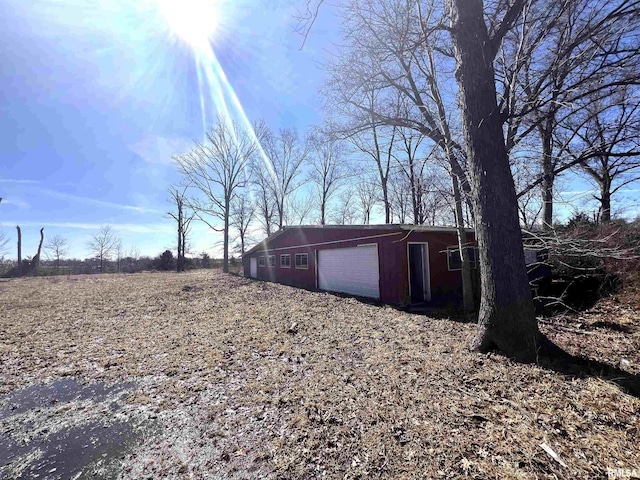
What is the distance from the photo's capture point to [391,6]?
5.74m

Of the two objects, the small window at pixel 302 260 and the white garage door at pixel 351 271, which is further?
the small window at pixel 302 260

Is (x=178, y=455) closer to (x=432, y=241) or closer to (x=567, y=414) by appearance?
(x=567, y=414)

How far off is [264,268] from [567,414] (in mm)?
18463

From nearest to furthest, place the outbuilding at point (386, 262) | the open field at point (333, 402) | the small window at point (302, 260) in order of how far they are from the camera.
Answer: the open field at point (333, 402)
the outbuilding at point (386, 262)
the small window at point (302, 260)

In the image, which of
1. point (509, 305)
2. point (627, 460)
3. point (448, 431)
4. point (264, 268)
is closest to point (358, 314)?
point (509, 305)

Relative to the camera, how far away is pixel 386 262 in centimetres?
984

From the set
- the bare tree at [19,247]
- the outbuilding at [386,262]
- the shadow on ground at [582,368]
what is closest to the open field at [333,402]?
the shadow on ground at [582,368]

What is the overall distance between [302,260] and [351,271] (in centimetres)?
421

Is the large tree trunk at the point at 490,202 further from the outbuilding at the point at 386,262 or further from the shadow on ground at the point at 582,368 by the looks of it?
the outbuilding at the point at 386,262

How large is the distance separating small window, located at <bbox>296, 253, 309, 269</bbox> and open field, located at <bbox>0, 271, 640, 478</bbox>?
8.10 meters

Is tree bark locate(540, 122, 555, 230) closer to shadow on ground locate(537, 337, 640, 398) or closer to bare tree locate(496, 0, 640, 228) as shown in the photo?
bare tree locate(496, 0, 640, 228)

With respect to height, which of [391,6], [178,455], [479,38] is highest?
[391,6]

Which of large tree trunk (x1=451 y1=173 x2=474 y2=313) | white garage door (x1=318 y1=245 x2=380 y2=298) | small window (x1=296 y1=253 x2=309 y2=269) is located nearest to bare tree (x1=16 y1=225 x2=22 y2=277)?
small window (x1=296 y1=253 x2=309 y2=269)

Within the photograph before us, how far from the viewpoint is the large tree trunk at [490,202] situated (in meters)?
4.13
